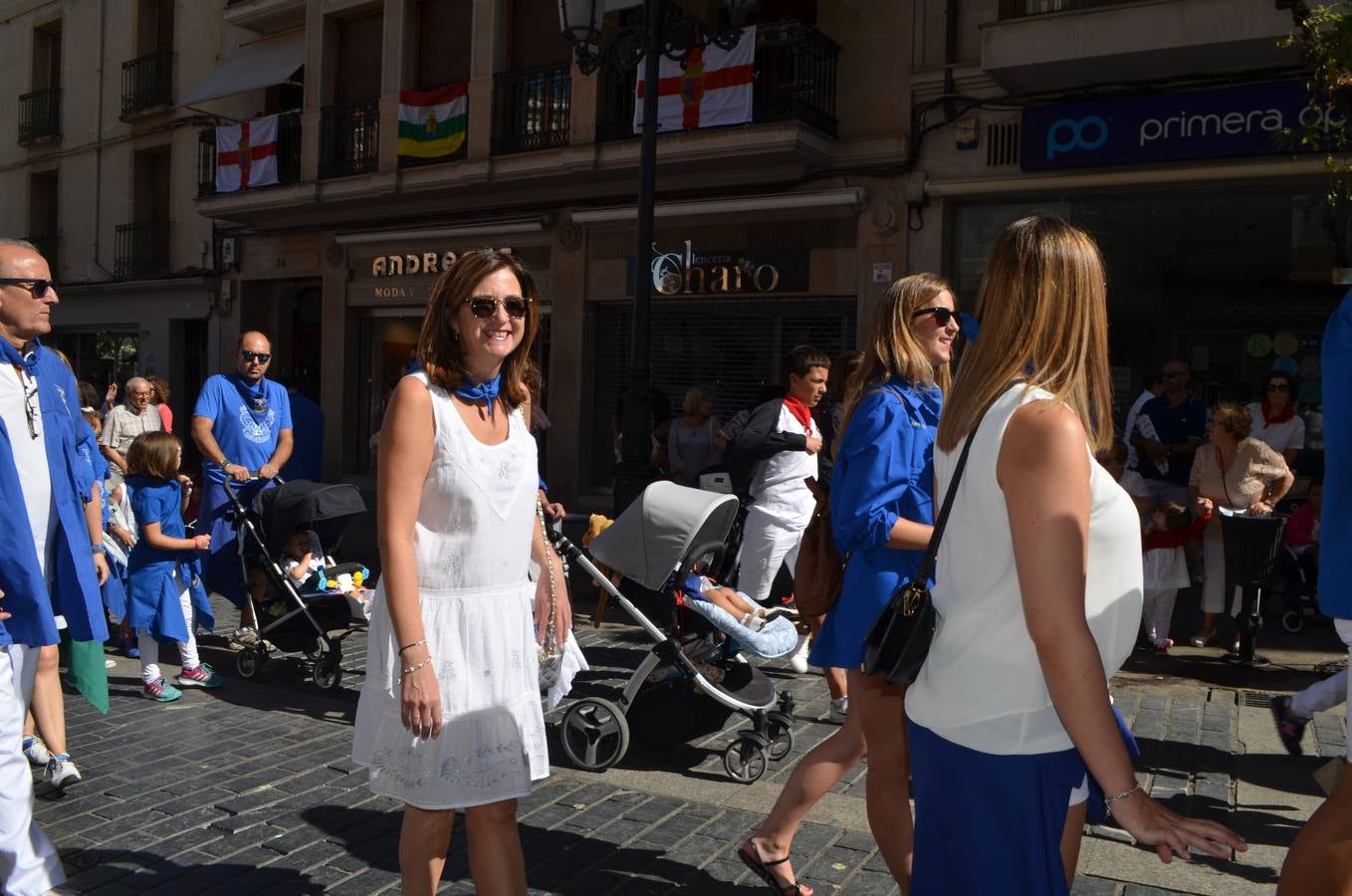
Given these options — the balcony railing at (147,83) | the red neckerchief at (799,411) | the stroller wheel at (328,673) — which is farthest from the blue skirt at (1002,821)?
the balcony railing at (147,83)

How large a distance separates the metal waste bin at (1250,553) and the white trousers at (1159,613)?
0.47 m

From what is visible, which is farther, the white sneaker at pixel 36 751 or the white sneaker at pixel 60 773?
the white sneaker at pixel 36 751

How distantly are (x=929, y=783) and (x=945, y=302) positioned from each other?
69.7 inches

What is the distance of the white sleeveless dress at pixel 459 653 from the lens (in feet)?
9.37

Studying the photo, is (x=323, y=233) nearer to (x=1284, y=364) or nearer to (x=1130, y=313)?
(x=1130, y=313)

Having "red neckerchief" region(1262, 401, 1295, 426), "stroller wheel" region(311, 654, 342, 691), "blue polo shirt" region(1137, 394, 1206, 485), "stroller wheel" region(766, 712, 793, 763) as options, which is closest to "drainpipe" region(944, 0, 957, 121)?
"blue polo shirt" region(1137, 394, 1206, 485)

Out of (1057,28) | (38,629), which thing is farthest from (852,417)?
(1057,28)

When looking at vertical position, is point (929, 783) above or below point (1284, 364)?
below

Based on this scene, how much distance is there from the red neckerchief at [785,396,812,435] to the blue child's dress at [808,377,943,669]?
9.83ft

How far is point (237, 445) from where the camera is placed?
750cm

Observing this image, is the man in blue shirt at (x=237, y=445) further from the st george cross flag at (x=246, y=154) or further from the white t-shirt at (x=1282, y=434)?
the st george cross flag at (x=246, y=154)

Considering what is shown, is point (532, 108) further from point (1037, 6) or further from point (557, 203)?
point (1037, 6)

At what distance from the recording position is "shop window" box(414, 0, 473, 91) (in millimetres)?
17859

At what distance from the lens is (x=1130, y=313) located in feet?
40.7
